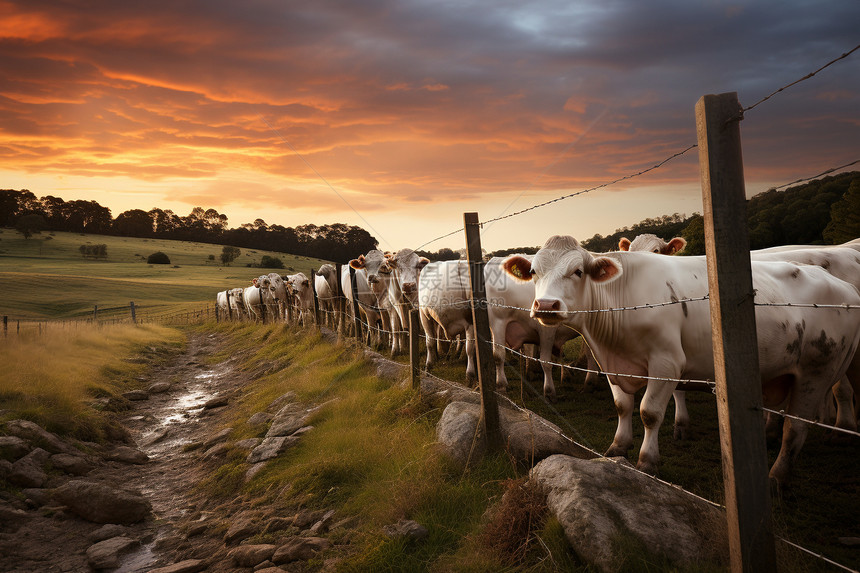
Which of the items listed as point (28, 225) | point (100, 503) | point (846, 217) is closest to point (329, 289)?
point (100, 503)

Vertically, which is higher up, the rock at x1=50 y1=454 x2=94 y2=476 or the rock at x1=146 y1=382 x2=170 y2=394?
the rock at x1=50 y1=454 x2=94 y2=476

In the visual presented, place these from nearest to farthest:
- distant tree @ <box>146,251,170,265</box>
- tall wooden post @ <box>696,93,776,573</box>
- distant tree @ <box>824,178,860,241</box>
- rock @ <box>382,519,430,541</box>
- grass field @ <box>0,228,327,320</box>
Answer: tall wooden post @ <box>696,93,776,573</box> → rock @ <box>382,519,430,541</box> → distant tree @ <box>824,178,860,241</box> → grass field @ <box>0,228,327,320</box> → distant tree @ <box>146,251,170,265</box>

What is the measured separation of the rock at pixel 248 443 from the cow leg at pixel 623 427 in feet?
18.1

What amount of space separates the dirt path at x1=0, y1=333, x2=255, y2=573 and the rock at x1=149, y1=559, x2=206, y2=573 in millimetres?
99

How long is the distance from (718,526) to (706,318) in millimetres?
2336

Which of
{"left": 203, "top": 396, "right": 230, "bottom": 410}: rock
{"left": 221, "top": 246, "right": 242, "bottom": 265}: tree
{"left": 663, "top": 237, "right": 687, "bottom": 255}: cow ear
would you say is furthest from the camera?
{"left": 221, "top": 246, "right": 242, "bottom": 265}: tree

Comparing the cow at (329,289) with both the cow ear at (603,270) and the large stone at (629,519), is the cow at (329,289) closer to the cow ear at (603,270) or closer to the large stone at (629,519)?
the cow ear at (603,270)

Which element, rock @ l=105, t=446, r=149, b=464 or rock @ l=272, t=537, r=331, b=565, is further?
rock @ l=105, t=446, r=149, b=464

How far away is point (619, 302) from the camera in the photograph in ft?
17.9

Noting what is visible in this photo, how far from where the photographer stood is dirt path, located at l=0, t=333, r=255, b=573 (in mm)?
5547

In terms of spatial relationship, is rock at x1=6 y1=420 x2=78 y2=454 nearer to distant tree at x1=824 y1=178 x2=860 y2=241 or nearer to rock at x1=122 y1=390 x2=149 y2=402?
rock at x1=122 y1=390 x2=149 y2=402

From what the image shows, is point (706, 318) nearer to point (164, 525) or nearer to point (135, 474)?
point (164, 525)

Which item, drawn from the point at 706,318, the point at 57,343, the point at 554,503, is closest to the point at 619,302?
the point at 706,318

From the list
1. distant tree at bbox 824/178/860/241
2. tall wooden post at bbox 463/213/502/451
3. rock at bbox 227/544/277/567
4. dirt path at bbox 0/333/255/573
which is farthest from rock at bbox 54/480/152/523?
distant tree at bbox 824/178/860/241
